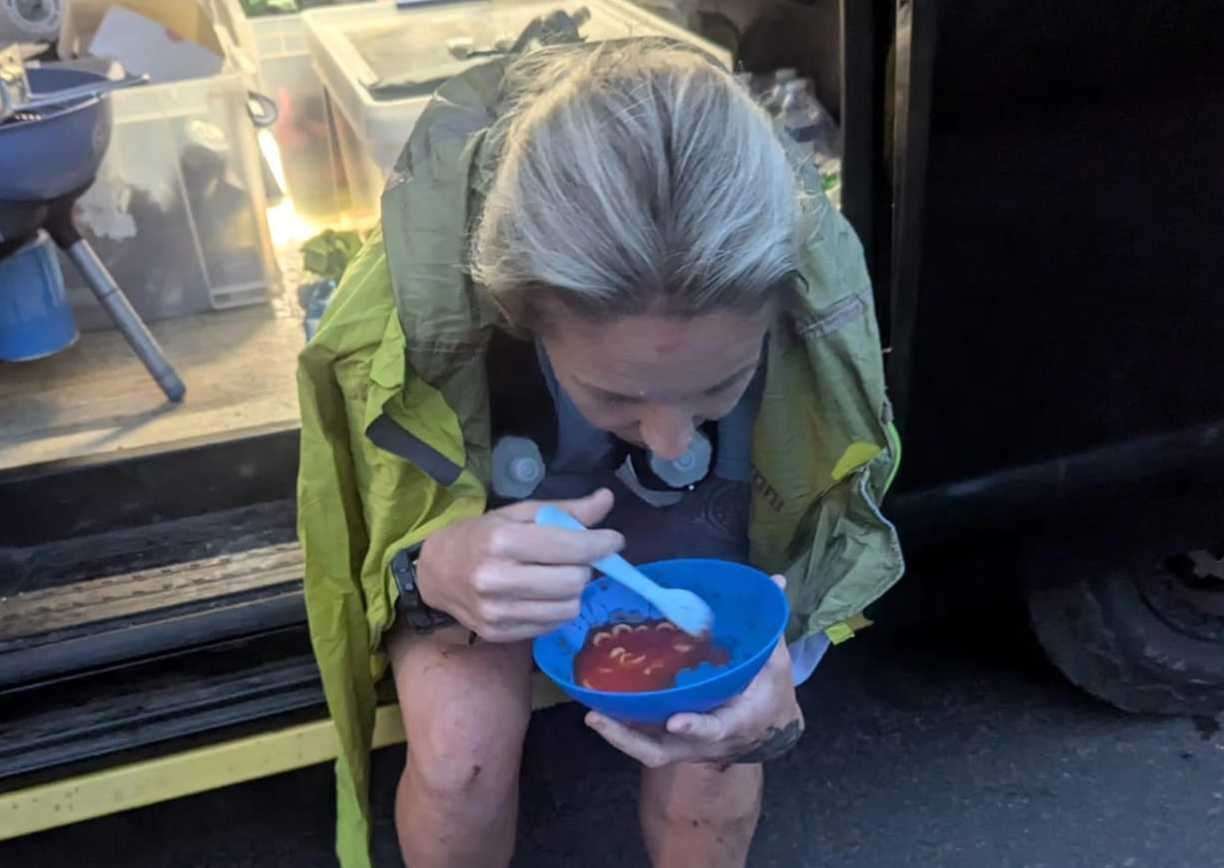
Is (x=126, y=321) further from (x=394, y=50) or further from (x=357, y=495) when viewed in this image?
(x=357, y=495)

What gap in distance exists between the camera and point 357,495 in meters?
1.05

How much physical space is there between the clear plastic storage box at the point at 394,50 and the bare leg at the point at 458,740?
79cm

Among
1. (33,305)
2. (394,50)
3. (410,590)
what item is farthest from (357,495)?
(394,50)

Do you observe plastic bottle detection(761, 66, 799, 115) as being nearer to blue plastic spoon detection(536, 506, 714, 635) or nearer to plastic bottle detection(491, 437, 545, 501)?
plastic bottle detection(491, 437, 545, 501)

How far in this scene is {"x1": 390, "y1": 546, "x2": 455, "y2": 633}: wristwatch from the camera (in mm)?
976

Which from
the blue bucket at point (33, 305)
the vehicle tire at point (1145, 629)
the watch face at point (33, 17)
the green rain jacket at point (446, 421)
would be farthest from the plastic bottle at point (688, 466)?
the watch face at point (33, 17)

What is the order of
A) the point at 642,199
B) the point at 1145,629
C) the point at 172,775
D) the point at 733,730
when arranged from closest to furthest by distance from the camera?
the point at 642,199, the point at 733,730, the point at 172,775, the point at 1145,629

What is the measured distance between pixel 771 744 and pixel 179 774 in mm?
556

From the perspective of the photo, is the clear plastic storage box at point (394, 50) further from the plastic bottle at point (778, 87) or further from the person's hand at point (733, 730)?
the person's hand at point (733, 730)

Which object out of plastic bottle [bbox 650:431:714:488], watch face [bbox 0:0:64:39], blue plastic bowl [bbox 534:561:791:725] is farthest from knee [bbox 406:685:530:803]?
watch face [bbox 0:0:64:39]

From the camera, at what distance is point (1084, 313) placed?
3.73 ft

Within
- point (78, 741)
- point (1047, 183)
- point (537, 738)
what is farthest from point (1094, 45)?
point (78, 741)

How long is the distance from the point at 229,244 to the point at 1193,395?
51.8 inches

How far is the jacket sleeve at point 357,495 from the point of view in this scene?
93 centimetres
